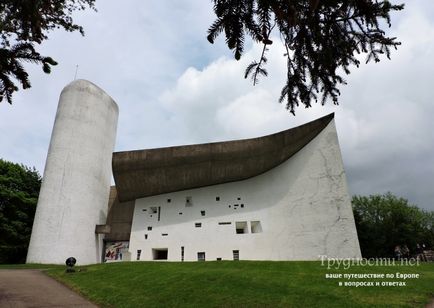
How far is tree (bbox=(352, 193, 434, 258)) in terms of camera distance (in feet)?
124

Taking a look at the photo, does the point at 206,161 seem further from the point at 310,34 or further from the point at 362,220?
the point at 362,220

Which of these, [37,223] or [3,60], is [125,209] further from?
[3,60]

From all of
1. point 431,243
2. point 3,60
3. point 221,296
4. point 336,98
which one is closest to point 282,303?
point 221,296

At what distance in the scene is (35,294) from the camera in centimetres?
1084

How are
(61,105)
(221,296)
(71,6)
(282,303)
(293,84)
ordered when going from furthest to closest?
(61,105)
(221,296)
(282,303)
(71,6)
(293,84)

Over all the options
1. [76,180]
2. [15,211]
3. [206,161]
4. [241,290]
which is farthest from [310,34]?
[15,211]

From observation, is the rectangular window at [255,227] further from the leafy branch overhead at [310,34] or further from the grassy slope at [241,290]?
the leafy branch overhead at [310,34]

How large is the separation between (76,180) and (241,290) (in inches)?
789

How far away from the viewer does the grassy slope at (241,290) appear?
29.6ft

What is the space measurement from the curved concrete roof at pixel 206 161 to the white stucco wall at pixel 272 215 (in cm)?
104

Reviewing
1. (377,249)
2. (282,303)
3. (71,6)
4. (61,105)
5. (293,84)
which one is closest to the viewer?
(293,84)

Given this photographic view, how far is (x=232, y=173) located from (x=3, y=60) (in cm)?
2275

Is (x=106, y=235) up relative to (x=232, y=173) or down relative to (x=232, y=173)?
down

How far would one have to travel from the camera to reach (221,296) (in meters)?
9.86
